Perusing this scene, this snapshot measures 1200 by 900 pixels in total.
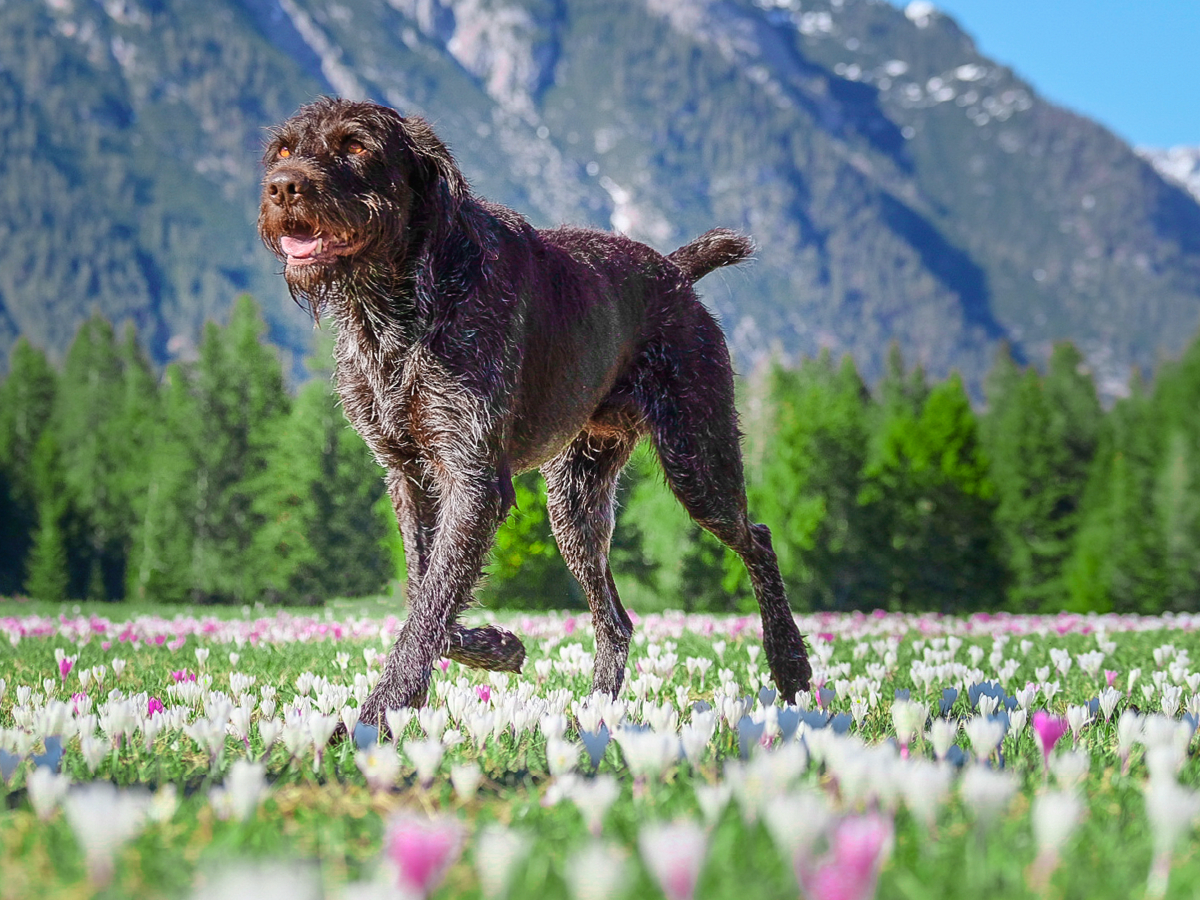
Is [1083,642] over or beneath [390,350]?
beneath

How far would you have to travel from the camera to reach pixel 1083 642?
815 cm

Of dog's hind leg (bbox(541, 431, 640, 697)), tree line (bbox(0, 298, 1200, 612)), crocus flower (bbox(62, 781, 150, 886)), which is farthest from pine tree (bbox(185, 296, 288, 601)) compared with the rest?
crocus flower (bbox(62, 781, 150, 886))

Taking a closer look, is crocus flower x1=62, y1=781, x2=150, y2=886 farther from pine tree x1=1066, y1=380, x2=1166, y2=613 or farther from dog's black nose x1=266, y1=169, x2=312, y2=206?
pine tree x1=1066, y1=380, x2=1166, y2=613

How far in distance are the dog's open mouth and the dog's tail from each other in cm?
257

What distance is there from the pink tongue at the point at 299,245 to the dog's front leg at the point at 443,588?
3.16 ft

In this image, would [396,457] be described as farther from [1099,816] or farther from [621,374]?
[1099,816]

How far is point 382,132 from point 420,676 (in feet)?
6.40

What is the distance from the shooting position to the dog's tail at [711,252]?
5.96 metres

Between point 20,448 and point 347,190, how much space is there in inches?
2142

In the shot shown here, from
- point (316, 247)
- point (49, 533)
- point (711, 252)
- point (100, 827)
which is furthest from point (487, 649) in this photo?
point (49, 533)

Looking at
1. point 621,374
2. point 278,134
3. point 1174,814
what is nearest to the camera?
point 1174,814

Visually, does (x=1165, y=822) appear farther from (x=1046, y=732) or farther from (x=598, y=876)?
(x=1046, y=732)

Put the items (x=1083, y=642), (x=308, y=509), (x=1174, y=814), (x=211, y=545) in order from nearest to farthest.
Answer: (x=1174, y=814) → (x=1083, y=642) → (x=308, y=509) → (x=211, y=545)

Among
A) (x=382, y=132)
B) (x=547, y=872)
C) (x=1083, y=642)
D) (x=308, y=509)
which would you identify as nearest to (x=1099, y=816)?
(x=547, y=872)
